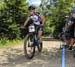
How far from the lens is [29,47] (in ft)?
30.3

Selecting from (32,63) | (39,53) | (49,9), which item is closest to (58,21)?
(49,9)

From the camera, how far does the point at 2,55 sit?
10.1 m

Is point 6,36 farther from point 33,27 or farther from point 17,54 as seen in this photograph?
point 33,27

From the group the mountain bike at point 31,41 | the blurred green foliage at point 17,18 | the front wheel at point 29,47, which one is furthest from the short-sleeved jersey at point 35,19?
Answer: the blurred green foliage at point 17,18

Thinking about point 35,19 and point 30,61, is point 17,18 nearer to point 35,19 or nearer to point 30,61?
point 35,19

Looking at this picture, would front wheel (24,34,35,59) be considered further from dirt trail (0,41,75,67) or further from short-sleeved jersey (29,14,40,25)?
short-sleeved jersey (29,14,40,25)

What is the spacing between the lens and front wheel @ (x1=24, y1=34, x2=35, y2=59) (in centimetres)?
912

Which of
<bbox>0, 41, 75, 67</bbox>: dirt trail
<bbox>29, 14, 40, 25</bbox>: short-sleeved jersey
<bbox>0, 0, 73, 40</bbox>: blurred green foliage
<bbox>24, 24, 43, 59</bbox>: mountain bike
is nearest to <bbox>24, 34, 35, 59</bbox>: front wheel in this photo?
<bbox>24, 24, 43, 59</bbox>: mountain bike

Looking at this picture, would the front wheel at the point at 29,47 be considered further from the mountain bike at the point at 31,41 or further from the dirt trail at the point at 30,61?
the dirt trail at the point at 30,61

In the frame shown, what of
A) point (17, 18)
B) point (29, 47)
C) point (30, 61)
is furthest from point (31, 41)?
point (17, 18)

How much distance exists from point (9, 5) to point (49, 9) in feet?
14.8

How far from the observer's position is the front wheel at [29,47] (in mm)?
9117

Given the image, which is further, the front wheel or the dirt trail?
the front wheel

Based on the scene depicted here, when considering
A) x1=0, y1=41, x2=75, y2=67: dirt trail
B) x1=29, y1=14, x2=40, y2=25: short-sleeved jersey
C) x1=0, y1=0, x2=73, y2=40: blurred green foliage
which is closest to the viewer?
x1=0, y1=41, x2=75, y2=67: dirt trail
